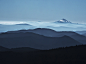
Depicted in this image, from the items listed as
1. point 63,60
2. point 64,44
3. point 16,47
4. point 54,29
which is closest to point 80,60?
point 63,60

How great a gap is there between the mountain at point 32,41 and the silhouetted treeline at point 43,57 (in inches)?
3.9

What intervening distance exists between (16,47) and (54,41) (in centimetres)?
60

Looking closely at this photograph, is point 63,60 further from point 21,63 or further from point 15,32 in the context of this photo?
point 15,32

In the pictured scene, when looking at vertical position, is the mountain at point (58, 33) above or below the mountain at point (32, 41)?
above

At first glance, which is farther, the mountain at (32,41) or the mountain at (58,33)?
the mountain at (58,33)

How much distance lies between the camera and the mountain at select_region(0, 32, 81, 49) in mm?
1199

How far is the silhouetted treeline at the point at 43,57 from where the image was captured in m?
1.12

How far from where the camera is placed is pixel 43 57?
1241mm

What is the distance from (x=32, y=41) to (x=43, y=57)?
0.94 ft

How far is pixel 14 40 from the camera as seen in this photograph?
4.01 ft

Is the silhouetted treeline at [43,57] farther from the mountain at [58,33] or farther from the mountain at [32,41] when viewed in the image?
the mountain at [58,33]

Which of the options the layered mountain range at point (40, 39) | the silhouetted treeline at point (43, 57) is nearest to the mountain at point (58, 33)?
the layered mountain range at point (40, 39)

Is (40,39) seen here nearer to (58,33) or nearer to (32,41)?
(32,41)

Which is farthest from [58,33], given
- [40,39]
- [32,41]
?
[32,41]
